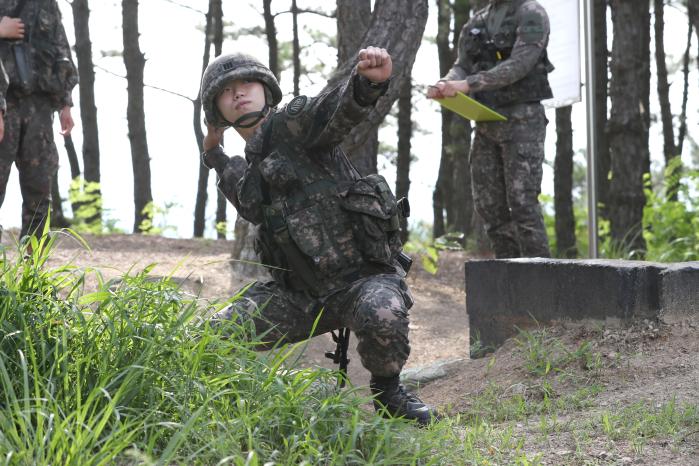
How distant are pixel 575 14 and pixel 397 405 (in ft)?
14.7

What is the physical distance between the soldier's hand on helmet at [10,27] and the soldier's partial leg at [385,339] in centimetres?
323

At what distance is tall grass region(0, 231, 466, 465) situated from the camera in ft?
7.72

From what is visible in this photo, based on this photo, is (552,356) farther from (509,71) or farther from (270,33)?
(270,33)

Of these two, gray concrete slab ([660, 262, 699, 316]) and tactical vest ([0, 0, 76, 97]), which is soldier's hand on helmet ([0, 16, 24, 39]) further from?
gray concrete slab ([660, 262, 699, 316])

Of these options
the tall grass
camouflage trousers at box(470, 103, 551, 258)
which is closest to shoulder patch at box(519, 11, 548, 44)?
camouflage trousers at box(470, 103, 551, 258)

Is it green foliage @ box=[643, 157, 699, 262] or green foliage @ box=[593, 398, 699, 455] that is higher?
green foliage @ box=[643, 157, 699, 262]

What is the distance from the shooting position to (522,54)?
5957 millimetres

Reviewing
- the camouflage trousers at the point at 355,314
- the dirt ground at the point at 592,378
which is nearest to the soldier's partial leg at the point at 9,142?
the dirt ground at the point at 592,378

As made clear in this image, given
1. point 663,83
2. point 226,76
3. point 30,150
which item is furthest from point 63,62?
point 663,83

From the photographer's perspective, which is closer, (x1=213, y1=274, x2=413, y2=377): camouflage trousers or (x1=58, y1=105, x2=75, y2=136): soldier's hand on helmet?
(x1=213, y1=274, x2=413, y2=377): camouflage trousers

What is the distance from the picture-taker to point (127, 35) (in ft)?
52.5

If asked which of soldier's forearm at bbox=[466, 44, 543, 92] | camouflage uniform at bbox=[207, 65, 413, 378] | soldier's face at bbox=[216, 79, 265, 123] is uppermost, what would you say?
soldier's forearm at bbox=[466, 44, 543, 92]

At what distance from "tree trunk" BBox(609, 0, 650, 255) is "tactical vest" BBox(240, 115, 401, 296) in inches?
293

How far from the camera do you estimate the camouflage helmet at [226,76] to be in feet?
12.2
